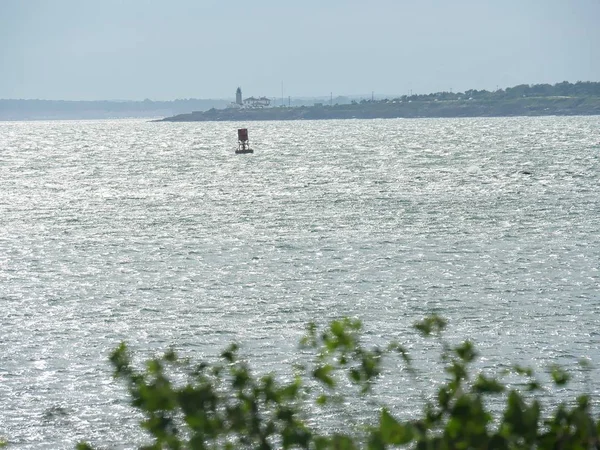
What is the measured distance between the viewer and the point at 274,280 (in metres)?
39.4

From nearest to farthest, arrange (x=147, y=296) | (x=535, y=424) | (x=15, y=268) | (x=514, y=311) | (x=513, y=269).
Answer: (x=535, y=424)
(x=514, y=311)
(x=147, y=296)
(x=513, y=269)
(x=15, y=268)

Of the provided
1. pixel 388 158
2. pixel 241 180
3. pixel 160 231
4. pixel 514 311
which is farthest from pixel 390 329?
pixel 388 158

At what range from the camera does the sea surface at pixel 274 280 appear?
25.6 m

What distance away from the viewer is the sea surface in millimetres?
25641

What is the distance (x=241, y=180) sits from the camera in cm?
10144

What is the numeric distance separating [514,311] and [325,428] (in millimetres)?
12738

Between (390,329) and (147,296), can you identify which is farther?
(147,296)

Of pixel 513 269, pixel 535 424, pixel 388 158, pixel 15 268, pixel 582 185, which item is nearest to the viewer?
pixel 535 424

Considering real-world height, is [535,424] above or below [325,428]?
above

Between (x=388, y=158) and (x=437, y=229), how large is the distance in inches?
3193

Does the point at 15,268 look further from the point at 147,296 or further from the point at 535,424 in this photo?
the point at 535,424

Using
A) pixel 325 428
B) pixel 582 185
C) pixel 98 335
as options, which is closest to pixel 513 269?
pixel 98 335

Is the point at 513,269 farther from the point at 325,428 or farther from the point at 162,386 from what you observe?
the point at 162,386

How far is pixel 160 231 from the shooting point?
187 feet
